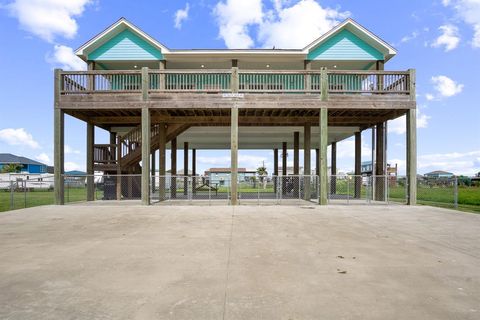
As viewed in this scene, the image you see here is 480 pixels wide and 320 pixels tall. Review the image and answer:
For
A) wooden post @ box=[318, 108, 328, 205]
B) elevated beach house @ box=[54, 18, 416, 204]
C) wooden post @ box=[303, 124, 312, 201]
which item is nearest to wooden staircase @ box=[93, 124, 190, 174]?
elevated beach house @ box=[54, 18, 416, 204]

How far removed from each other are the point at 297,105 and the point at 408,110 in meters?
5.12

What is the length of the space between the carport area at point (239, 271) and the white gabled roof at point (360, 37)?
1122 cm

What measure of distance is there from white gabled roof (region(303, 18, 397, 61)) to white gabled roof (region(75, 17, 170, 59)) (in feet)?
26.8

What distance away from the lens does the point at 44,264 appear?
493 centimetres

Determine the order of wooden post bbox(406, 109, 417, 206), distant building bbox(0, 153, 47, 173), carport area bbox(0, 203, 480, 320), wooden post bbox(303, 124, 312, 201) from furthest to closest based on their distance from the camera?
1. distant building bbox(0, 153, 47, 173)
2. wooden post bbox(303, 124, 312, 201)
3. wooden post bbox(406, 109, 417, 206)
4. carport area bbox(0, 203, 480, 320)

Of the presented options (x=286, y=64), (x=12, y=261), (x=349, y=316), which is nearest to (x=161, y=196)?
(x=286, y=64)

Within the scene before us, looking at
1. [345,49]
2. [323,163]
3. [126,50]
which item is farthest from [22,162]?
[323,163]

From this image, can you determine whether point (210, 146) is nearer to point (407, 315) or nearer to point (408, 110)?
point (408, 110)

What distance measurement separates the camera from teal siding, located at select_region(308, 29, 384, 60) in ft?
56.3

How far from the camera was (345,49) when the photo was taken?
1731cm

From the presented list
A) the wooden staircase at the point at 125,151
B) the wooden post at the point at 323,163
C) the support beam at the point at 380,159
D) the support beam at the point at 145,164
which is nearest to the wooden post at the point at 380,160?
the support beam at the point at 380,159

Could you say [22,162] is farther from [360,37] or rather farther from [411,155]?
[411,155]

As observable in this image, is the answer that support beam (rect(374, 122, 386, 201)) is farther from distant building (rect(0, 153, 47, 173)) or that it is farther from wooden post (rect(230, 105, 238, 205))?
distant building (rect(0, 153, 47, 173))

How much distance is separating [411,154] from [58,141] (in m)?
15.7
